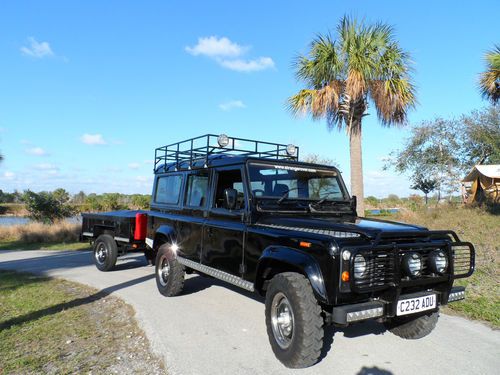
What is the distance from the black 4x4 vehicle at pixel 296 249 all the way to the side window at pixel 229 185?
1 cm

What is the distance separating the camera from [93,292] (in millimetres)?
6820

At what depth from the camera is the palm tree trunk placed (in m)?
11.4

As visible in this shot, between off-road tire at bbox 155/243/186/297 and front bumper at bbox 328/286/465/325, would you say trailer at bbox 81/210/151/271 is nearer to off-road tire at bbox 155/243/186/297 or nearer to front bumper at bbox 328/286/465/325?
off-road tire at bbox 155/243/186/297

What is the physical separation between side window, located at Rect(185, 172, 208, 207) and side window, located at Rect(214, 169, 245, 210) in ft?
1.04

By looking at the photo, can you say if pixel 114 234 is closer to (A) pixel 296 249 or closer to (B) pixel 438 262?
(A) pixel 296 249

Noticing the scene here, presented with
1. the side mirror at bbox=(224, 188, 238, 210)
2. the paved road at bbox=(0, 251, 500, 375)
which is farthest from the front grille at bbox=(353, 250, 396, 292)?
the side mirror at bbox=(224, 188, 238, 210)

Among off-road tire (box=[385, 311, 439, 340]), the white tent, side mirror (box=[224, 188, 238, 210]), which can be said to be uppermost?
the white tent

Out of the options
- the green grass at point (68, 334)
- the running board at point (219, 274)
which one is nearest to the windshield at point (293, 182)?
the running board at point (219, 274)

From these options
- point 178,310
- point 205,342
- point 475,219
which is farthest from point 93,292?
point 475,219

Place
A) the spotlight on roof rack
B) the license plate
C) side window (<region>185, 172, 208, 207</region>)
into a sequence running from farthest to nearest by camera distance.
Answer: the spotlight on roof rack < side window (<region>185, 172, 208, 207</region>) < the license plate

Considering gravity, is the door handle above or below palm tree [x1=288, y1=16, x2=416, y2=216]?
below

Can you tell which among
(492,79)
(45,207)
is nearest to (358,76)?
(492,79)

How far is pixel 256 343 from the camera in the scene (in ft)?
14.4

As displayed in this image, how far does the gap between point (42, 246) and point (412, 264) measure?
16.1 meters
